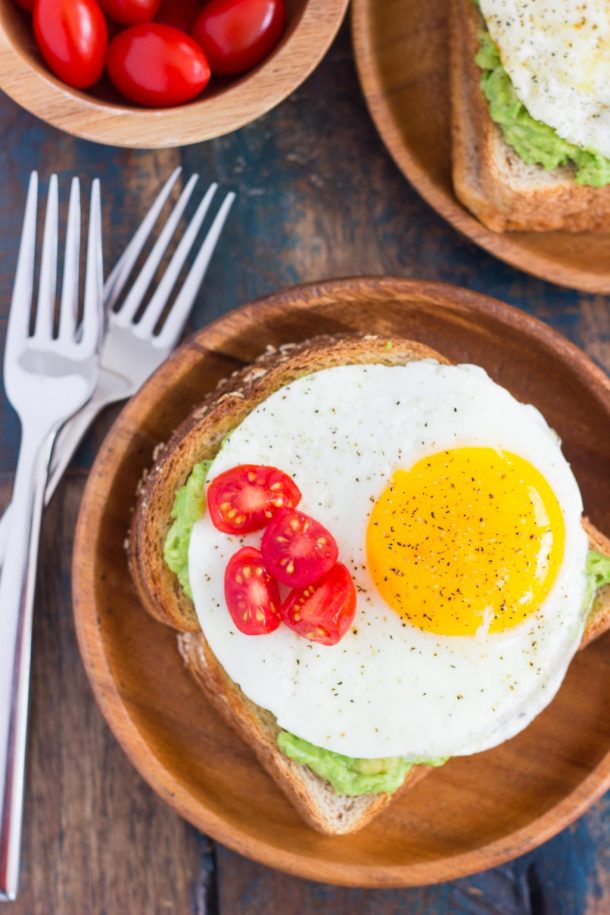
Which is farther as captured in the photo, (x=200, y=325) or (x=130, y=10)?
(x=200, y=325)

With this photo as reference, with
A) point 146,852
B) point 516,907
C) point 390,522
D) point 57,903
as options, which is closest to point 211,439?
point 390,522

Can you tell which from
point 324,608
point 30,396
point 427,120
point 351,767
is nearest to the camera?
point 324,608

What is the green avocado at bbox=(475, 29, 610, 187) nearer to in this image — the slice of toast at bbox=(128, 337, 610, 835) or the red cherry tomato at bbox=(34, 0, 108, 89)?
the slice of toast at bbox=(128, 337, 610, 835)

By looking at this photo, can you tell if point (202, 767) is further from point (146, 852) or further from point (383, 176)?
point (383, 176)

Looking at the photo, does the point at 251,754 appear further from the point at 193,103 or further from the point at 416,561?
the point at 193,103

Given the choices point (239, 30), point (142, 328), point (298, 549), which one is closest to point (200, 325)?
point (142, 328)

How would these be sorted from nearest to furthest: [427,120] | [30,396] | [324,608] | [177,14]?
1. [324,608]
2. [177,14]
3. [30,396]
4. [427,120]
